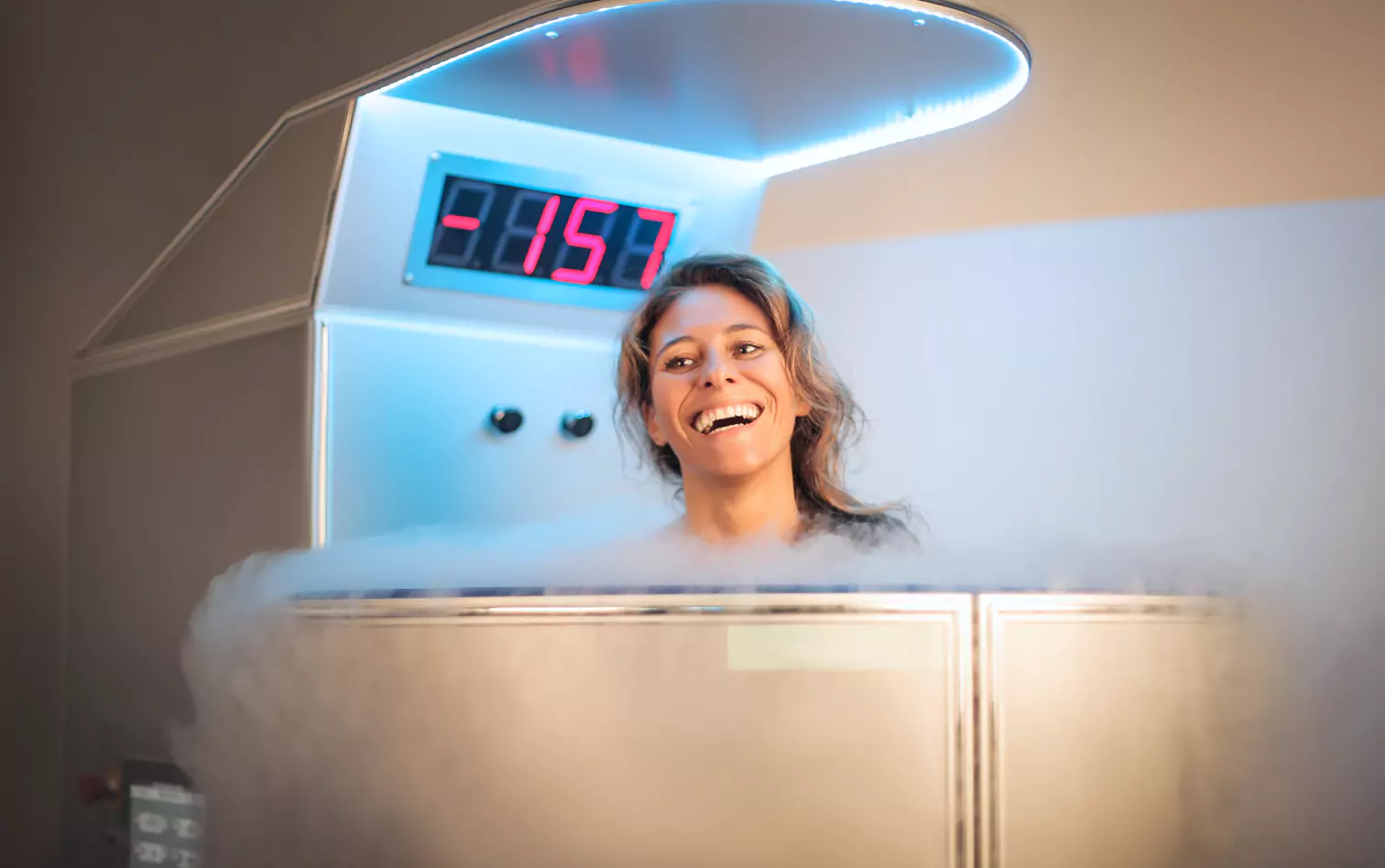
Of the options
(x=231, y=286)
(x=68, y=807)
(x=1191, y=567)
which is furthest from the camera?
(x=68, y=807)

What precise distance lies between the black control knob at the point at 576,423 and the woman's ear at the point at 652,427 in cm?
30

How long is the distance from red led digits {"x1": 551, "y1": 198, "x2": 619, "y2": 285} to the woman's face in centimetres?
32

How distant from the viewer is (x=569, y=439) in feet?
6.70

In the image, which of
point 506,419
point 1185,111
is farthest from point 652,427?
point 1185,111

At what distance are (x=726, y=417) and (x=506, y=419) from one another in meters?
0.47

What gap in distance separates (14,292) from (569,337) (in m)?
0.91

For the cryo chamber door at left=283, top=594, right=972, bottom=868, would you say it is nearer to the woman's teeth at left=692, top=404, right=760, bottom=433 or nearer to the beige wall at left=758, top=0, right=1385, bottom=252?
the woman's teeth at left=692, top=404, right=760, bottom=433

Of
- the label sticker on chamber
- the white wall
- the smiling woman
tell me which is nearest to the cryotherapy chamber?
the label sticker on chamber

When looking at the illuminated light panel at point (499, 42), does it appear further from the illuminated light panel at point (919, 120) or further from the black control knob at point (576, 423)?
the black control knob at point (576, 423)

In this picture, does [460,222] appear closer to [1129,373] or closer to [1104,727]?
[1104,727]

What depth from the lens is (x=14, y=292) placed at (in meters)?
2.09

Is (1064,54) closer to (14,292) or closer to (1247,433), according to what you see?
(1247,433)

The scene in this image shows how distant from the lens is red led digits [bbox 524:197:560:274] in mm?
1876

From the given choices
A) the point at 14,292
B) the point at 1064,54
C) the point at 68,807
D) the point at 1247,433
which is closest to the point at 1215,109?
the point at 1064,54
